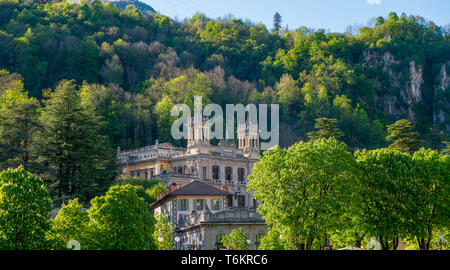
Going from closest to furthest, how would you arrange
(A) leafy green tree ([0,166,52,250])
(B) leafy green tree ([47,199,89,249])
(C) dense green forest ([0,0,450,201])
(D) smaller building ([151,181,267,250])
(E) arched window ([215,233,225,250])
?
(A) leafy green tree ([0,166,52,250]) → (B) leafy green tree ([47,199,89,249]) → (E) arched window ([215,233,225,250]) → (D) smaller building ([151,181,267,250]) → (C) dense green forest ([0,0,450,201])

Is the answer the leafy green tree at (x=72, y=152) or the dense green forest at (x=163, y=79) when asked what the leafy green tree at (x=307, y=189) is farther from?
the dense green forest at (x=163, y=79)

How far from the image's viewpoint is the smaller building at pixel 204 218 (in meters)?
64.2

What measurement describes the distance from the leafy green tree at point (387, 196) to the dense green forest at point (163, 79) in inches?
1304

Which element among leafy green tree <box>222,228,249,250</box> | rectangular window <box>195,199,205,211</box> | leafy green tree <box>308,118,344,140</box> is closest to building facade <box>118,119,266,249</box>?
leafy green tree <box>308,118,344,140</box>

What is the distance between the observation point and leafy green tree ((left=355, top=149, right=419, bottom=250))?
57.6 meters

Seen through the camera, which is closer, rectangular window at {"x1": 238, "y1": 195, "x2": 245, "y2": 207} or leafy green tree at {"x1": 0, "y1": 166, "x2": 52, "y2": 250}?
leafy green tree at {"x1": 0, "y1": 166, "x2": 52, "y2": 250}

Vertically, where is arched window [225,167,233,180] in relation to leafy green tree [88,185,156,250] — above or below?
above

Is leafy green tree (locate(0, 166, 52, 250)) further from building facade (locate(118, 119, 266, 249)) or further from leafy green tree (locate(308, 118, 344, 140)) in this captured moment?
leafy green tree (locate(308, 118, 344, 140))

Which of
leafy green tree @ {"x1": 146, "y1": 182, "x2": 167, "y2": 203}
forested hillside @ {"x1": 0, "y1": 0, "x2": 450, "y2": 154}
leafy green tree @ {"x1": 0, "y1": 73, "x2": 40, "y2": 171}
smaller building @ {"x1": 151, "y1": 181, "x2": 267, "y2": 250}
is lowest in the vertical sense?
smaller building @ {"x1": 151, "y1": 181, "x2": 267, "y2": 250}

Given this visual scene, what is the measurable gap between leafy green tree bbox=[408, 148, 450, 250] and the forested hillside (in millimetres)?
72991

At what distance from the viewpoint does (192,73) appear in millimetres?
160500

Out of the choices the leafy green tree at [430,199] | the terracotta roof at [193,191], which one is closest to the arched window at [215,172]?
the terracotta roof at [193,191]

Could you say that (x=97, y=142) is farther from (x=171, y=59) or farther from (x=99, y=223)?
(x=171, y=59)

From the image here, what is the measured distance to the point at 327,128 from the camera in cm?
11494
